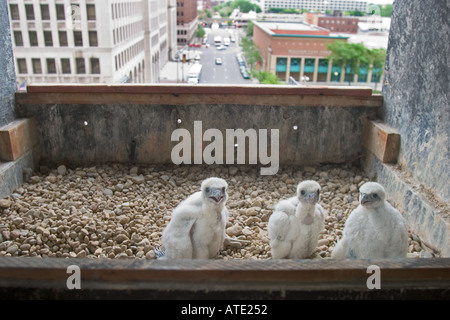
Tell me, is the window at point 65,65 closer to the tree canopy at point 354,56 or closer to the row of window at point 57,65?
the row of window at point 57,65

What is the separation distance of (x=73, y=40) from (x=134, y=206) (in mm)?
10990

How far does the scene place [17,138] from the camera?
15.1 feet

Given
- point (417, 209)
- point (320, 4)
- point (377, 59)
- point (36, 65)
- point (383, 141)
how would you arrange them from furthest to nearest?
point (320, 4) → point (377, 59) → point (36, 65) → point (383, 141) → point (417, 209)

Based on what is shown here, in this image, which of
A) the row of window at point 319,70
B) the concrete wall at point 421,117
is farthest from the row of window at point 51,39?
the row of window at point 319,70

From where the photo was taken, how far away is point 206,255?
3104 millimetres

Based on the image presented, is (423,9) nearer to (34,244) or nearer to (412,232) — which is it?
(412,232)

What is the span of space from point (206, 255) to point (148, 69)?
Answer: 1832cm

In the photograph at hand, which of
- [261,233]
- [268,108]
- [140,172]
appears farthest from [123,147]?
[261,233]

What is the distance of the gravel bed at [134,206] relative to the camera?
3.61m

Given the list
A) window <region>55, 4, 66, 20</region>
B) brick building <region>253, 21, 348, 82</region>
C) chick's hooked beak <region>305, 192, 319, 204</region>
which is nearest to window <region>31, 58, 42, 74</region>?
window <region>55, 4, 66, 20</region>

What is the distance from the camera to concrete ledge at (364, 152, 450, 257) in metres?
3.42

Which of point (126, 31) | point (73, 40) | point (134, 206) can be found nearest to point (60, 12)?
point (73, 40)

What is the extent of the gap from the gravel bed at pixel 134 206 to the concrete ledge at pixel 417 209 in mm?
124

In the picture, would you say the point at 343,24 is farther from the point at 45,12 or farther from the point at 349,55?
the point at 45,12
